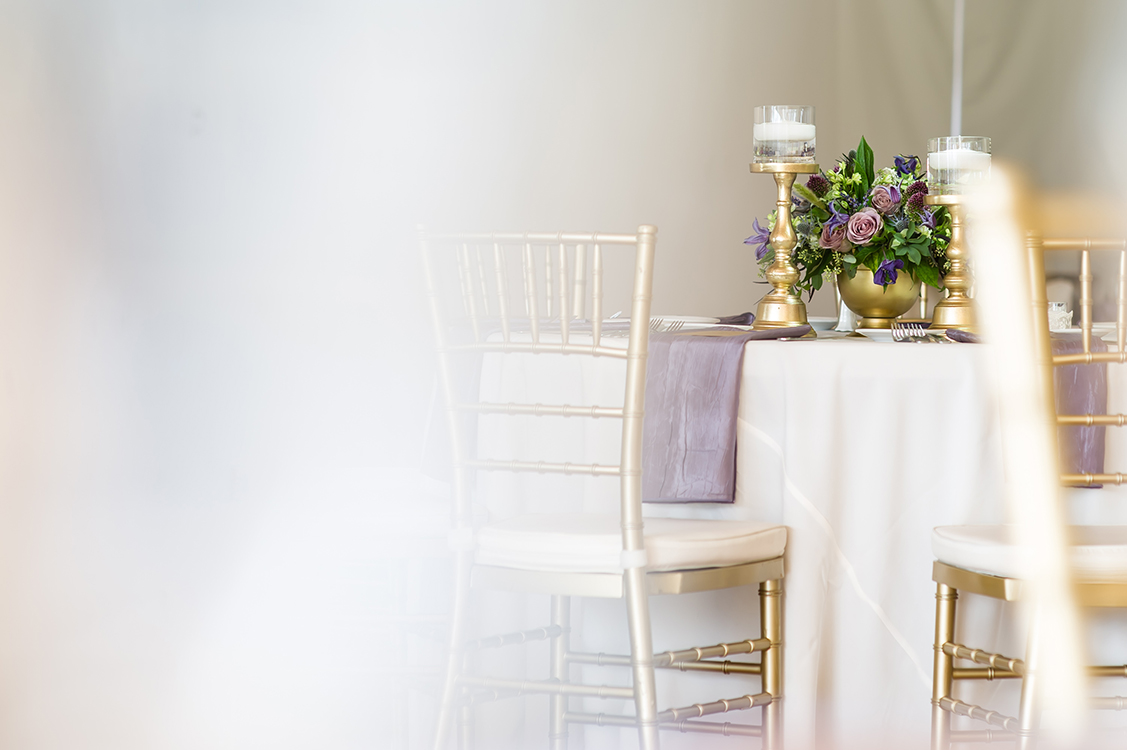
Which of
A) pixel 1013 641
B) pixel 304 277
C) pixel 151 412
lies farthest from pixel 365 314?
pixel 1013 641

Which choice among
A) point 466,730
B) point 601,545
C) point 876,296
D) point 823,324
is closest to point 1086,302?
point 876,296

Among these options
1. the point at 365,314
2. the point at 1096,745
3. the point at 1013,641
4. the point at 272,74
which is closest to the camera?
the point at 1096,745

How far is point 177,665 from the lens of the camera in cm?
227

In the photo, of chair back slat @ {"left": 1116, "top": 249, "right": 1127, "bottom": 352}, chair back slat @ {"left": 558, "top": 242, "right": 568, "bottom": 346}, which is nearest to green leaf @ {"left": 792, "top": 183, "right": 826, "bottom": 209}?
chair back slat @ {"left": 1116, "top": 249, "right": 1127, "bottom": 352}

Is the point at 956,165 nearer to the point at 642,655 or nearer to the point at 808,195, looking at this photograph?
the point at 808,195

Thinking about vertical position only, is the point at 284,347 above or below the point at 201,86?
below

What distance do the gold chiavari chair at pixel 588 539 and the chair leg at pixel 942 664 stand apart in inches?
8.9

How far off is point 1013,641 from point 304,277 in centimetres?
176

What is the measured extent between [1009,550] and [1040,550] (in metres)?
0.04

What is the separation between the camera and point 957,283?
1938mm

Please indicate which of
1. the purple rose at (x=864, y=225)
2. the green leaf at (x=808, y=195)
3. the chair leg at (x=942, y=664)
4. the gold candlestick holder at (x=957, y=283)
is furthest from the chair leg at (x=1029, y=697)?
the green leaf at (x=808, y=195)

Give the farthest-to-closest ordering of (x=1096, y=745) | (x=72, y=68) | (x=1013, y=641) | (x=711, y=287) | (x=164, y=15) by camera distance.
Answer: (x=711, y=287) < (x=164, y=15) < (x=72, y=68) < (x=1013, y=641) < (x=1096, y=745)

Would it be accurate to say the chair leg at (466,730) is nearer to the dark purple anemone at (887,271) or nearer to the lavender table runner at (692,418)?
the lavender table runner at (692,418)

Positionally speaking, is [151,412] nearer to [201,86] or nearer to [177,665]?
[177,665]
